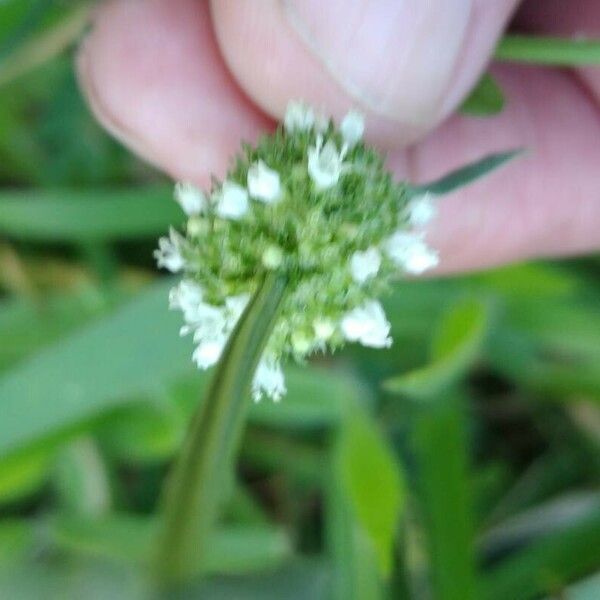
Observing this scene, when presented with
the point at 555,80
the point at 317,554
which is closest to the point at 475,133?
the point at 555,80

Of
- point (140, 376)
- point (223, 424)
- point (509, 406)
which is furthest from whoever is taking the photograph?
point (509, 406)

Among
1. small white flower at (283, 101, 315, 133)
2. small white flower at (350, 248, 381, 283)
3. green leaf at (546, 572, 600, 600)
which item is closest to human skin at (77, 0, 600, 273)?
small white flower at (283, 101, 315, 133)

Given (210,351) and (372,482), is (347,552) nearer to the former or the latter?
(372,482)

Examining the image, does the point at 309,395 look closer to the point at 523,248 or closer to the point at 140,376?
the point at 140,376

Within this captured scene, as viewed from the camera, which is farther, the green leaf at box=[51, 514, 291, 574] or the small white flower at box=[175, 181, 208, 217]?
the green leaf at box=[51, 514, 291, 574]

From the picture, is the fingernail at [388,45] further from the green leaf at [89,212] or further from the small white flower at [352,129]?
the green leaf at [89,212]

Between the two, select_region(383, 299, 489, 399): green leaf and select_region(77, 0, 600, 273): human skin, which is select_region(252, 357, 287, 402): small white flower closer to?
select_region(383, 299, 489, 399): green leaf
